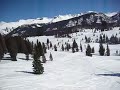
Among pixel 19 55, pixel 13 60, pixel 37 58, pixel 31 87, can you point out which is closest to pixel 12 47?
pixel 13 60

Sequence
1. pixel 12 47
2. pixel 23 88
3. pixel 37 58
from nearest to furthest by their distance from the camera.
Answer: pixel 23 88, pixel 37 58, pixel 12 47

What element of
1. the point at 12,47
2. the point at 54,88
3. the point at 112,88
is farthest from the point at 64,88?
the point at 12,47

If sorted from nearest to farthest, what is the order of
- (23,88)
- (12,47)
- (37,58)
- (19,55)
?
(23,88) → (37,58) → (12,47) → (19,55)

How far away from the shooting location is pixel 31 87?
53.6 meters

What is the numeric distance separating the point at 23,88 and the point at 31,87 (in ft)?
7.40

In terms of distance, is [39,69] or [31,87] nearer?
[31,87]

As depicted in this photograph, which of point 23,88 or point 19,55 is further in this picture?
point 19,55

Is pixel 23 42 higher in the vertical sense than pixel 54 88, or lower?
higher

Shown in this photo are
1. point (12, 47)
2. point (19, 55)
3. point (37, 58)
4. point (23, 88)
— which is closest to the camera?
point (23, 88)

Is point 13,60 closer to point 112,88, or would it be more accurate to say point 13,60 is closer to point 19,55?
point 19,55

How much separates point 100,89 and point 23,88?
16.5m

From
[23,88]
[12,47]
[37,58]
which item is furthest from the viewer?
[12,47]

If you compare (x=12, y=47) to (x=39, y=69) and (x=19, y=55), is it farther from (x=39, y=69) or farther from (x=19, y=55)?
(x=39, y=69)

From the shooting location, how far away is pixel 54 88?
175 feet
